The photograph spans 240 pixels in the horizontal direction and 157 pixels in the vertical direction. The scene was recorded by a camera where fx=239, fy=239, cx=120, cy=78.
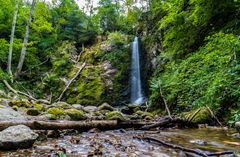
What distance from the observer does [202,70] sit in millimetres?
8016

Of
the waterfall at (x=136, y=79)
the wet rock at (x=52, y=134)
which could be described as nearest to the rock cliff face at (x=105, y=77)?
the waterfall at (x=136, y=79)

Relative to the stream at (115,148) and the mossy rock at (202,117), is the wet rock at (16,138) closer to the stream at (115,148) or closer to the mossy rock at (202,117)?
the stream at (115,148)

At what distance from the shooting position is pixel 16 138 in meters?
3.25

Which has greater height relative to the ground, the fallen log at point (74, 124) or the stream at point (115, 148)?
the fallen log at point (74, 124)

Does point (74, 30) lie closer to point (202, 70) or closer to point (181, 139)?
point (202, 70)

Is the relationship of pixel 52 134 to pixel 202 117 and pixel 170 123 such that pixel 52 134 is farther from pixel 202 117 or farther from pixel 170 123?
pixel 202 117

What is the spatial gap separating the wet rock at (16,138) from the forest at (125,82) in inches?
0.5

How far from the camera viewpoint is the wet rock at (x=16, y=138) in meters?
3.13

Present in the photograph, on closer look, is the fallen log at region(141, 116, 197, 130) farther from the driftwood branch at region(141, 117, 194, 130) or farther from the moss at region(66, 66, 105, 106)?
the moss at region(66, 66, 105, 106)

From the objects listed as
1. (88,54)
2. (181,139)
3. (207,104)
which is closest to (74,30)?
(88,54)

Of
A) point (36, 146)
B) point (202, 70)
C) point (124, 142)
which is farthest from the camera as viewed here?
point (202, 70)

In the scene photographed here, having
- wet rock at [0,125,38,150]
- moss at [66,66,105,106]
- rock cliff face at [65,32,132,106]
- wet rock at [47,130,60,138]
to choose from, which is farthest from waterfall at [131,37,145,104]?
wet rock at [0,125,38,150]

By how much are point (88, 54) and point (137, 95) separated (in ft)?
21.1

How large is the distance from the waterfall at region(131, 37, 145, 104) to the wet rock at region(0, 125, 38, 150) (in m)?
11.0
